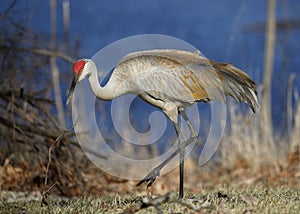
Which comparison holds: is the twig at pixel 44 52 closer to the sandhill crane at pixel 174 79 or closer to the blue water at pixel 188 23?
the sandhill crane at pixel 174 79

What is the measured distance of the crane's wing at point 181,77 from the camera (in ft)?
20.3

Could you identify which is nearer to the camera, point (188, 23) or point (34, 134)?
point (34, 134)

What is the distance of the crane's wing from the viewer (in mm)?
6199

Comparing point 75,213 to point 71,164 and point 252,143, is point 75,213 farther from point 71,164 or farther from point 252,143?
point 252,143

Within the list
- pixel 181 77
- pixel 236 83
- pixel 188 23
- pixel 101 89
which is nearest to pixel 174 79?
pixel 181 77

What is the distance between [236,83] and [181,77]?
0.53 meters

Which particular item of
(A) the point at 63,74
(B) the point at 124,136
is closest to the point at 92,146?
(A) the point at 63,74

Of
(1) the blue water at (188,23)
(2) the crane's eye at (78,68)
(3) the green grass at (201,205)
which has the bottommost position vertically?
(3) the green grass at (201,205)

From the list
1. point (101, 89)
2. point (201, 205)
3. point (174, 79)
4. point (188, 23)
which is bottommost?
point (201, 205)

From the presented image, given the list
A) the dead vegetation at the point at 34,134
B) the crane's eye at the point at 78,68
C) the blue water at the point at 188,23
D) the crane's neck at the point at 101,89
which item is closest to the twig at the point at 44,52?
the dead vegetation at the point at 34,134

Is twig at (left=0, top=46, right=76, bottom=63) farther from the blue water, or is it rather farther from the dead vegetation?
the blue water

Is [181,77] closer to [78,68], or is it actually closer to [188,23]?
[78,68]

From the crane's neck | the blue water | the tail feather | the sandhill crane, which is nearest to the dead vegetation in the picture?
the crane's neck

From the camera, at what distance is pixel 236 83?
619 centimetres
